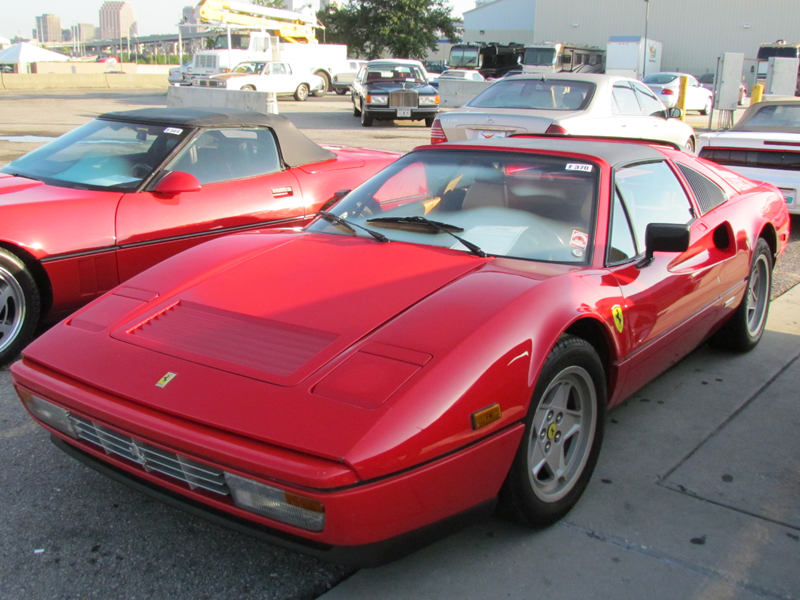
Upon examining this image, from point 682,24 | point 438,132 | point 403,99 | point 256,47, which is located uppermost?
point 682,24

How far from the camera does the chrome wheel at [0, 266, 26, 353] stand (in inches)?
147

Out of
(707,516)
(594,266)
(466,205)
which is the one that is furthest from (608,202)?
(707,516)

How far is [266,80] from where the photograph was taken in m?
25.9

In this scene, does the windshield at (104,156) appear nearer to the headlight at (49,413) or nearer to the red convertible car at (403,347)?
the red convertible car at (403,347)

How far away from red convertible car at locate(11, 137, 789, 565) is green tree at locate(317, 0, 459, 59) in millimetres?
45772

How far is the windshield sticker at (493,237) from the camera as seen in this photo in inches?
115

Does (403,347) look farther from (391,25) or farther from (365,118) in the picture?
(391,25)

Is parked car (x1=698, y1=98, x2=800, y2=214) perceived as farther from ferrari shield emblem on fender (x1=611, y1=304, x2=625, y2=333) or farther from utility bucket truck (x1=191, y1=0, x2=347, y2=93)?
utility bucket truck (x1=191, y1=0, x2=347, y2=93)

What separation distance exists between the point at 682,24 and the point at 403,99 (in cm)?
3742

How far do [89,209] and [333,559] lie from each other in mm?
2923

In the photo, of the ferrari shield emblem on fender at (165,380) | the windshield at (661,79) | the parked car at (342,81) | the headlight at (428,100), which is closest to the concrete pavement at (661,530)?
the ferrari shield emblem on fender at (165,380)

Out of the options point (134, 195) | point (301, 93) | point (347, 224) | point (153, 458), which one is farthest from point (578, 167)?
point (301, 93)

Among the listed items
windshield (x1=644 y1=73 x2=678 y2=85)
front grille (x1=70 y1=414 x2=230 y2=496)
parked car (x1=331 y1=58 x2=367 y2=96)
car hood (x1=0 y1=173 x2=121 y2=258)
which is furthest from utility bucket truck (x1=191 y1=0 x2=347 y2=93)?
front grille (x1=70 y1=414 x2=230 y2=496)

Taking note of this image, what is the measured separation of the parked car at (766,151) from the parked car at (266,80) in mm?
19040
